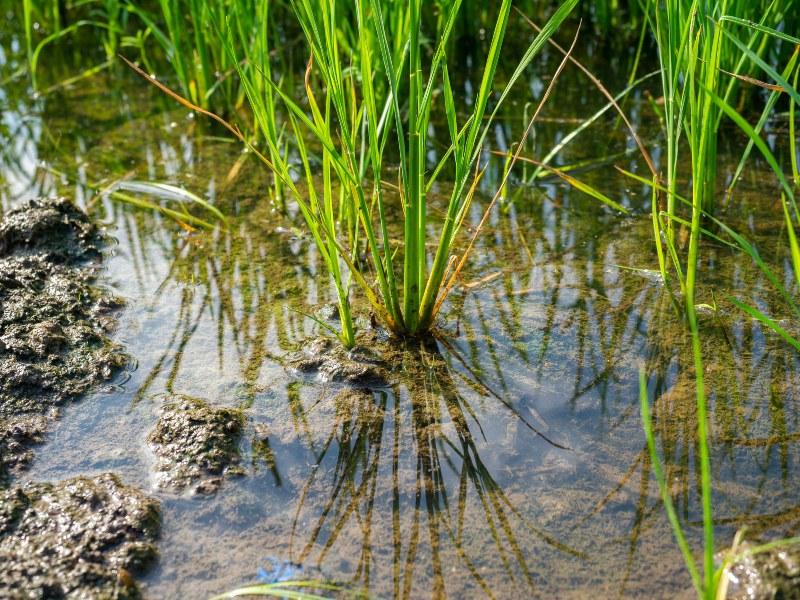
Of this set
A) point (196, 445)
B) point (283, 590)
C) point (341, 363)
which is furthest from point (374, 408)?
point (283, 590)

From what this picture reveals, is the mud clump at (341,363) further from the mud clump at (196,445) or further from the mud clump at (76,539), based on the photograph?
the mud clump at (76,539)

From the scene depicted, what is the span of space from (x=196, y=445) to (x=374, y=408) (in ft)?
1.11

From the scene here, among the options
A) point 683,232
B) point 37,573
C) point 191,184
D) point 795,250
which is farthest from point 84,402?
point 683,232

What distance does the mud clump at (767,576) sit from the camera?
3.59ft

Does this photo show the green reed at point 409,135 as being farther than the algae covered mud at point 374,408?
Yes

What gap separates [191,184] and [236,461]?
135 centimetres

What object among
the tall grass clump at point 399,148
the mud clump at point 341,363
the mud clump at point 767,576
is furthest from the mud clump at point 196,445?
the mud clump at point 767,576

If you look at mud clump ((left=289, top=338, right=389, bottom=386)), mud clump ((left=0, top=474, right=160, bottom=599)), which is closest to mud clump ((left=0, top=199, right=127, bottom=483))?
mud clump ((left=0, top=474, right=160, bottom=599))

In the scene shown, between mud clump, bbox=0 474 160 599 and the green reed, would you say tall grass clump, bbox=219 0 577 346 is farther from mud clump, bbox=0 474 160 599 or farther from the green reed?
mud clump, bbox=0 474 160 599

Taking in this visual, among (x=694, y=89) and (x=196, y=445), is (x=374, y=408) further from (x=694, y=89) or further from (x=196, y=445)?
(x=694, y=89)

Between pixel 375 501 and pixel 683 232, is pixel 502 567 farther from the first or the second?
pixel 683 232

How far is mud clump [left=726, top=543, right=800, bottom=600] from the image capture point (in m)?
1.09

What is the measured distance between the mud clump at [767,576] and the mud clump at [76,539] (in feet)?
2.78

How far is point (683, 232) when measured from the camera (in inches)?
82.7
